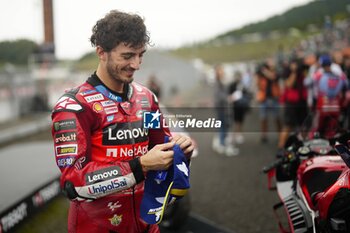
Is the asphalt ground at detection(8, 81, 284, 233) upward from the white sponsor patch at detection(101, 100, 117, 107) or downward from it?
downward

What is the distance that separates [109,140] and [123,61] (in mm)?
393

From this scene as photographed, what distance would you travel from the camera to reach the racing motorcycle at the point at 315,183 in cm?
198

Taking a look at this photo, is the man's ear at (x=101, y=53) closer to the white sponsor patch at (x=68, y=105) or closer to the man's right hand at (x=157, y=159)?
the white sponsor patch at (x=68, y=105)

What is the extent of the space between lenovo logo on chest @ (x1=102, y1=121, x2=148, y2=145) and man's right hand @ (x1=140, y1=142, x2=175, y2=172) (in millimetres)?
220

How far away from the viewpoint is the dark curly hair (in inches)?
76.5

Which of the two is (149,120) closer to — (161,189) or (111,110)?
(111,110)

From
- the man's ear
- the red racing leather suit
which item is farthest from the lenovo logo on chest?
the man's ear

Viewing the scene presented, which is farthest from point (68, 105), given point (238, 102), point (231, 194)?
point (238, 102)

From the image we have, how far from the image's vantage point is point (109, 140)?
2.01 meters

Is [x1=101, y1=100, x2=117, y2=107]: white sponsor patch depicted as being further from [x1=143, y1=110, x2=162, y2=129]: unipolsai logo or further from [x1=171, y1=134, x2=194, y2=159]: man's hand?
[x1=171, y1=134, x2=194, y2=159]: man's hand

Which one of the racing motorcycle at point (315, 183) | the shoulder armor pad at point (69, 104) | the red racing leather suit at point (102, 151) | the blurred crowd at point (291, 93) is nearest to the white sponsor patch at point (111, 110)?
the red racing leather suit at point (102, 151)

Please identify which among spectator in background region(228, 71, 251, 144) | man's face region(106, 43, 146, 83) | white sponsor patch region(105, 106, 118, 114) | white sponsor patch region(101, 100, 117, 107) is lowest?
spectator in background region(228, 71, 251, 144)

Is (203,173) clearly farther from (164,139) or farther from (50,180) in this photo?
(164,139)

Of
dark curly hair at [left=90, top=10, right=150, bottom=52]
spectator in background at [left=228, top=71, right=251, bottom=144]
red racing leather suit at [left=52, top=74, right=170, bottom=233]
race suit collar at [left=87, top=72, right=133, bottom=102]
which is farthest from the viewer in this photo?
spectator in background at [left=228, top=71, right=251, bottom=144]
